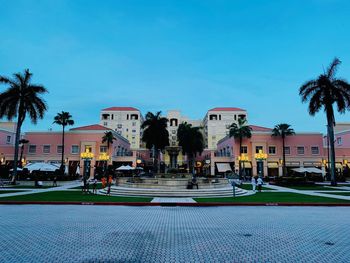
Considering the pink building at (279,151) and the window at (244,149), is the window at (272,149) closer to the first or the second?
the pink building at (279,151)

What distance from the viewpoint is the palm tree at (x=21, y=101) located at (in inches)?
1312

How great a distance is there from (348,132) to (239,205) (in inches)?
2258

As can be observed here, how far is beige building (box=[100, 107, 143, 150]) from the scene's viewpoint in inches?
4031

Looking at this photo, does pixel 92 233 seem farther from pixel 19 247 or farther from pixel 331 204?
pixel 331 204

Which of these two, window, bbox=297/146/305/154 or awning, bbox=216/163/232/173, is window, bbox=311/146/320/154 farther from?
awning, bbox=216/163/232/173

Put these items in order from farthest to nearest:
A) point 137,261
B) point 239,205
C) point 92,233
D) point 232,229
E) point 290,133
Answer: point 290,133 → point 239,205 → point 232,229 → point 92,233 → point 137,261

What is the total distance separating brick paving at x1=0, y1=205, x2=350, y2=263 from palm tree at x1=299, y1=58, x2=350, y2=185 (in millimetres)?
28511

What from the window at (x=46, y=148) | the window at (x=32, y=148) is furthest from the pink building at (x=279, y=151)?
the window at (x=32, y=148)

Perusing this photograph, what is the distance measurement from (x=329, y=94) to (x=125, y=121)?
78515 millimetres

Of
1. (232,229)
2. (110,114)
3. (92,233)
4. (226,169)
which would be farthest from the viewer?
(110,114)

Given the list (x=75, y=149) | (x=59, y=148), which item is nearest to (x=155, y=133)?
(x=75, y=149)

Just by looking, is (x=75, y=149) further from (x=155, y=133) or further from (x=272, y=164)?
(x=272, y=164)

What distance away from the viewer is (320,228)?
9477mm

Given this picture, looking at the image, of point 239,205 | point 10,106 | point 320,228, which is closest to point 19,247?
point 320,228
